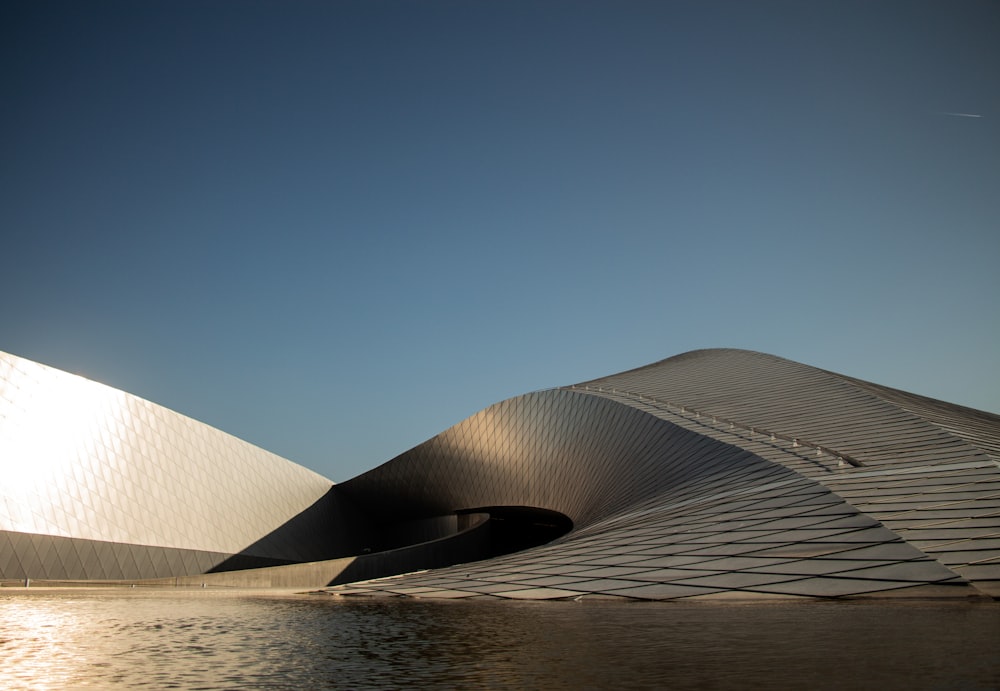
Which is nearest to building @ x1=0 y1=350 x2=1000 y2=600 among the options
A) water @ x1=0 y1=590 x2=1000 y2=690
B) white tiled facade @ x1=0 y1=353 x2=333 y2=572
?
white tiled facade @ x1=0 y1=353 x2=333 y2=572

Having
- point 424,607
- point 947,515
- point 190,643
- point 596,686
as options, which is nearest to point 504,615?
point 424,607

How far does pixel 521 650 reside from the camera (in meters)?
3.89

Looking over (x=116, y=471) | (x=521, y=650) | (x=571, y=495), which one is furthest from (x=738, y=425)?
(x=116, y=471)

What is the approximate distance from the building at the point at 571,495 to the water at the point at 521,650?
10.3ft

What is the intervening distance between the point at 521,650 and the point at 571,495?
27084mm

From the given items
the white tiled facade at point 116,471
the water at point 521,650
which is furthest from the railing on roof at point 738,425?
the white tiled facade at point 116,471

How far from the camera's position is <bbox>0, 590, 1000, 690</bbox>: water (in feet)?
9.53

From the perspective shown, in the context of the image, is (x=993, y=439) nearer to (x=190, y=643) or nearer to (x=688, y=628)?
(x=688, y=628)

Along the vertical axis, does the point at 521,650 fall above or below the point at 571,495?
below

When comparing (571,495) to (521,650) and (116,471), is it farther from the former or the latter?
(521,650)

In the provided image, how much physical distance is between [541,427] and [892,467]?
1984cm

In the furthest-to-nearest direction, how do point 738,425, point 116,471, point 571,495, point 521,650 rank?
point 571,495, point 116,471, point 738,425, point 521,650

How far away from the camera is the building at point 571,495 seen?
971 centimetres

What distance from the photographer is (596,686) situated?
8.95ft
